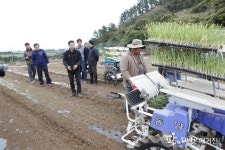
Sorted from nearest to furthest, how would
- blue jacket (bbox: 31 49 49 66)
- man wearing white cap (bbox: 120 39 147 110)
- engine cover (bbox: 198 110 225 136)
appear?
engine cover (bbox: 198 110 225 136), man wearing white cap (bbox: 120 39 147 110), blue jacket (bbox: 31 49 49 66)

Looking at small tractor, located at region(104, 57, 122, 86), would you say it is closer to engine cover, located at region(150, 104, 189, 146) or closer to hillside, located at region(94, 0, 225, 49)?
hillside, located at region(94, 0, 225, 49)

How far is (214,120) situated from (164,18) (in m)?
32.6

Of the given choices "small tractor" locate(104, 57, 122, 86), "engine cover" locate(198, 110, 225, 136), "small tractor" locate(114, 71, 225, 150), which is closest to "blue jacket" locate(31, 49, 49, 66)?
"small tractor" locate(104, 57, 122, 86)

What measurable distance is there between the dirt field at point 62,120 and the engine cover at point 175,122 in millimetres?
1507

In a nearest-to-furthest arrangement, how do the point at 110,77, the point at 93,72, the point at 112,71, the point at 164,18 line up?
the point at 112,71, the point at 110,77, the point at 93,72, the point at 164,18

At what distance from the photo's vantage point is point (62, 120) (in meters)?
6.71

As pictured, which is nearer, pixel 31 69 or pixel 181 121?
pixel 181 121

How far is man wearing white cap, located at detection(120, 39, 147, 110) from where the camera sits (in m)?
5.82

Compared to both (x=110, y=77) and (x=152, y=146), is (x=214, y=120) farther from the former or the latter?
(x=110, y=77)

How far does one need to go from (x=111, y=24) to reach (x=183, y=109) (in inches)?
1814

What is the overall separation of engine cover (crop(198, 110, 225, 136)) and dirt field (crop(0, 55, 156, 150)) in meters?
1.78

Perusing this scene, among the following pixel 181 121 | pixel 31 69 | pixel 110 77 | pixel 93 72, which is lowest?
pixel 110 77

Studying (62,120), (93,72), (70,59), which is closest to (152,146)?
(62,120)

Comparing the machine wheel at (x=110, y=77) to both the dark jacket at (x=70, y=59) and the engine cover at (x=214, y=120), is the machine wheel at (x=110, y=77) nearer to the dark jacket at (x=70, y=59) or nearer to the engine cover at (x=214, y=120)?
the dark jacket at (x=70, y=59)
